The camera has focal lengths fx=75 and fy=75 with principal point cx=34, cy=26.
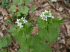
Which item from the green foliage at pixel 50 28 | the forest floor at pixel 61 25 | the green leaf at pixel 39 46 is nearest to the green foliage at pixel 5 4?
the forest floor at pixel 61 25

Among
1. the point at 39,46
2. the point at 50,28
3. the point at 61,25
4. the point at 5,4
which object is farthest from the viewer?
the point at 5,4

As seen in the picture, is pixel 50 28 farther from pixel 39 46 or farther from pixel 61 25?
pixel 61 25

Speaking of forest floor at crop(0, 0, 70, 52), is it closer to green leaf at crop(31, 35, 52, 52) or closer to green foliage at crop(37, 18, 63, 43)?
green leaf at crop(31, 35, 52, 52)

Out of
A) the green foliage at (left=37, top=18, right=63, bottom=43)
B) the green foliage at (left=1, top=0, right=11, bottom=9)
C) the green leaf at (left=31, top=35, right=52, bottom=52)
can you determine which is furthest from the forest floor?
the green foliage at (left=37, top=18, right=63, bottom=43)

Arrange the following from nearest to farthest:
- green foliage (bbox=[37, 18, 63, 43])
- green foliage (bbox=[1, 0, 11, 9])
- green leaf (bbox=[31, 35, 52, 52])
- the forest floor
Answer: green foliage (bbox=[37, 18, 63, 43])
green leaf (bbox=[31, 35, 52, 52])
the forest floor
green foliage (bbox=[1, 0, 11, 9])

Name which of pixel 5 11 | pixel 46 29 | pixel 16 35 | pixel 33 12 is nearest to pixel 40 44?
pixel 46 29

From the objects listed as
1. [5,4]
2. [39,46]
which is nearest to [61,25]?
[39,46]

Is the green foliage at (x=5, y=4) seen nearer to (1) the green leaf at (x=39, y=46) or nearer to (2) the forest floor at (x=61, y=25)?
(2) the forest floor at (x=61, y=25)

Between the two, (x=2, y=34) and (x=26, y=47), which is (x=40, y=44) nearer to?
(x=26, y=47)

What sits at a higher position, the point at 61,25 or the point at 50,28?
the point at 50,28
